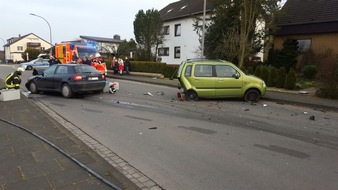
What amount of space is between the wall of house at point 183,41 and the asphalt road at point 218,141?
21.2m

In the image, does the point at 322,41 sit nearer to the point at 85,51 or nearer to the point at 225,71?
the point at 225,71

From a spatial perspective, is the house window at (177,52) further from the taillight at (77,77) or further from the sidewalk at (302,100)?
the taillight at (77,77)

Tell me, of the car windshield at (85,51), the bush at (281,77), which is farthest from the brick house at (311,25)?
the car windshield at (85,51)

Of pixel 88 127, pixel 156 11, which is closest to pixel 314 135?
pixel 88 127

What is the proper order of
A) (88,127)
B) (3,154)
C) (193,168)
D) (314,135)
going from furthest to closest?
(88,127), (314,135), (3,154), (193,168)

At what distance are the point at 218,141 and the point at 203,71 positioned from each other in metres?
5.91

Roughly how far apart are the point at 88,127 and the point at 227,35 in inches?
577

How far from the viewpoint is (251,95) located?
11695mm

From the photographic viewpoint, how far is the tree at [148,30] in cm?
2830

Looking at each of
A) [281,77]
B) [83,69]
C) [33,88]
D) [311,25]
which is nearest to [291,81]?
[281,77]

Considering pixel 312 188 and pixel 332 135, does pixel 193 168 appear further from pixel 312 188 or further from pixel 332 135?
pixel 332 135

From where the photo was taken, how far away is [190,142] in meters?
6.06

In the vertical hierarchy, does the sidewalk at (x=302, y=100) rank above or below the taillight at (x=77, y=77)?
below

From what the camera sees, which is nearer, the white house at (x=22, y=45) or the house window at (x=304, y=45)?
the house window at (x=304, y=45)
